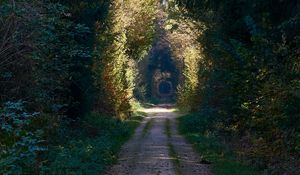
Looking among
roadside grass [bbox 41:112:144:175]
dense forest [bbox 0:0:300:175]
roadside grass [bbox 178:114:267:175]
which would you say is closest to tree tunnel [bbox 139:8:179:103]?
roadside grass [bbox 41:112:144:175]

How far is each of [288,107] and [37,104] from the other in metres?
6.77

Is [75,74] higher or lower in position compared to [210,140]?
higher

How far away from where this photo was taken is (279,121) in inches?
535

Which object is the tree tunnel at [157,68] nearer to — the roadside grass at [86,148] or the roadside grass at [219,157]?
the roadside grass at [86,148]

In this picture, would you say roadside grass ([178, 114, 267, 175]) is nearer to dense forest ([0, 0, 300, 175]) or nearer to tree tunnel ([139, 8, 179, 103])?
dense forest ([0, 0, 300, 175])

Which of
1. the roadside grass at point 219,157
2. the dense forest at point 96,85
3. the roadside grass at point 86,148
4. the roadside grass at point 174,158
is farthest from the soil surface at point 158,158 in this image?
the dense forest at point 96,85

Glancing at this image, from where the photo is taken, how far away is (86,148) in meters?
15.7

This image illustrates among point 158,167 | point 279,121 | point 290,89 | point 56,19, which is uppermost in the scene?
point 56,19

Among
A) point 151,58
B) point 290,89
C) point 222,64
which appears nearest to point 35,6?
point 290,89

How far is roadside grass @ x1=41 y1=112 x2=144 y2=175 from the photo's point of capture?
1218 cm

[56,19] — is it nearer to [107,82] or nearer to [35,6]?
[35,6]

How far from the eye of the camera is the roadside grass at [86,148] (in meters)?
12.2

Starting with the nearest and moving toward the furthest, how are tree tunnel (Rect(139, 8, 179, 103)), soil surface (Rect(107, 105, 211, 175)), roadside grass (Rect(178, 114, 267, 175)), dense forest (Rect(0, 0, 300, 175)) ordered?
dense forest (Rect(0, 0, 300, 175)) < roadside grass (Rect(178, 114, 267, 175)) < soil surface (Rect(107, 105, 211, 175)) < tree tunnel (Rect(139, 8, 179, 103))

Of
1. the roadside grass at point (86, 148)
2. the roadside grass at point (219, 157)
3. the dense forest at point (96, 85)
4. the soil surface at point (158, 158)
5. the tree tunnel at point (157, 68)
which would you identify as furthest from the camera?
the tree tunnel at point (157, 68)
